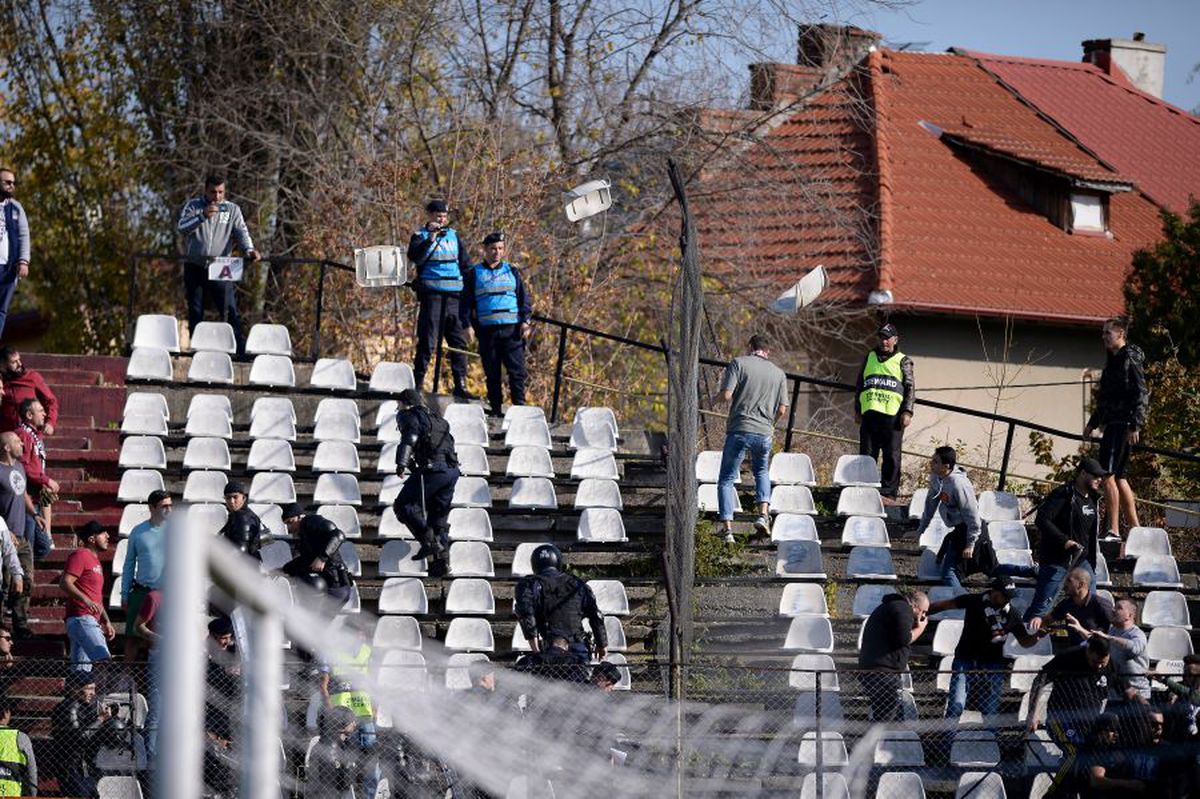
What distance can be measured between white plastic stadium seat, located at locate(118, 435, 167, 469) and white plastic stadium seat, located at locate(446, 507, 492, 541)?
2427 millimetres

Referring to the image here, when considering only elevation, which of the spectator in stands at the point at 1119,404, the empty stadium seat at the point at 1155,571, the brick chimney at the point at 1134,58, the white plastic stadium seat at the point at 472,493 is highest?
the brick chimney at the point at 1134,58

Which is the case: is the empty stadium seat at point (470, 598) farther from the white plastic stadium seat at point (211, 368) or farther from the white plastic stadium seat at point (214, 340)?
the white plastic stadium seat at point (214, 340)

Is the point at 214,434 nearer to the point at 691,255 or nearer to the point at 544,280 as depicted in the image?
the point at 691,255

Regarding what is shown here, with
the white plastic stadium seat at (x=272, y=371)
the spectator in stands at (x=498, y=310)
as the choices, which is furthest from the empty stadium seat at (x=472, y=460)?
the white plastic stadium seat at (x=272, y=371)

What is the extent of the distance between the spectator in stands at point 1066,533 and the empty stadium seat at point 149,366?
24.7ft

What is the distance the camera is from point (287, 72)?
2258 centimetres

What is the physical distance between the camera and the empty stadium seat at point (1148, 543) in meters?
14.3

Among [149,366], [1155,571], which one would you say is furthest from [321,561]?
[1155,571]

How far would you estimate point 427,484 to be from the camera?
13.2 meters

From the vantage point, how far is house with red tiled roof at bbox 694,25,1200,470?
78.6 ft

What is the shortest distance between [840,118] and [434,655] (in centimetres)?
1935

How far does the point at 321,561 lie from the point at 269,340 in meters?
5.60

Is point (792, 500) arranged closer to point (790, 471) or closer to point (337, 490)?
point (790, 471)

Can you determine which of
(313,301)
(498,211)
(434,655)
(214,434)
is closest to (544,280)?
(498,211)
